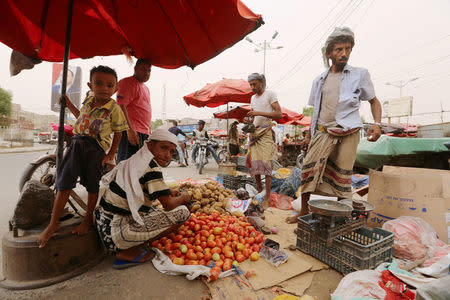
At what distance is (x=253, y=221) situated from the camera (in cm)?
302

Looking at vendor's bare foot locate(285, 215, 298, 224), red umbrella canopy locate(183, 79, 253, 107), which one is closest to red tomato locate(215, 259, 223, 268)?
vendor's bare foot locate(285, 215, 298, 224)

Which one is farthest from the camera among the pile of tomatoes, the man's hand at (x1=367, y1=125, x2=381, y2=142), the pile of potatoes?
the pile of potatoes

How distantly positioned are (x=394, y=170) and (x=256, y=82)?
105 inches

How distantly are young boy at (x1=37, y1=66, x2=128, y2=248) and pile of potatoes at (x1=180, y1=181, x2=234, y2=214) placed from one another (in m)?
1.38

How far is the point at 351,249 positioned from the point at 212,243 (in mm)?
1330

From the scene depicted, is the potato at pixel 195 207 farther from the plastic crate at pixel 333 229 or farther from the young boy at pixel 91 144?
the plastic crate at pixel 333 229

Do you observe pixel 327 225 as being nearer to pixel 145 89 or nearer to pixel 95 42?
pixel 145 89

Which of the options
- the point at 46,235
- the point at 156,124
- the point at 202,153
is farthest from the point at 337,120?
the point at 156,124

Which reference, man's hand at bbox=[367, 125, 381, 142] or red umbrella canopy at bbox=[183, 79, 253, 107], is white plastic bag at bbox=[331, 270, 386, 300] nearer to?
man's hand at bbox=[367, 125, 381, 142]

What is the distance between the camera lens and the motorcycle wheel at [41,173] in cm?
337

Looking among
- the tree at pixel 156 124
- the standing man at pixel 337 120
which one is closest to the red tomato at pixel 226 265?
the standing man at pixel 337 120

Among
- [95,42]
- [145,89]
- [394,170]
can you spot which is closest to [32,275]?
[145,89]

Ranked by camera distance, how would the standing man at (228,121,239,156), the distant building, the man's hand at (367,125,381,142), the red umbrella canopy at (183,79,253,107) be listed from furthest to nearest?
the distant building, the standing man at (228,121,239,156), the red umbrella canopy at (183,79,253,107), the man's hand at (367,125,381,142)

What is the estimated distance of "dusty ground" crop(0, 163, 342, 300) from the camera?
173 cm
